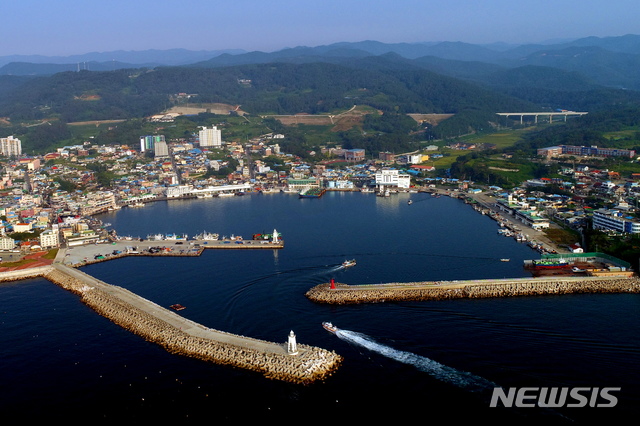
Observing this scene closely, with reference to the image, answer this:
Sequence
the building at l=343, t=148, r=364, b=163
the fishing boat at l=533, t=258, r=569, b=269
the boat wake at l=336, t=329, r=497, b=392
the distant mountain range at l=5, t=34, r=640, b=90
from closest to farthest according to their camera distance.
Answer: the boat wake at l=336, t=329, r=497, b=392 < the fishing boat at l=533, t=258, r=569, b=269 < the building at l=343, t=148, r=364, b=163 < the distant mountain range at l=5, t=34, r=640, b=90

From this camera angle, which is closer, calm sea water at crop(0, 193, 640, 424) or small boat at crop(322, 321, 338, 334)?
calm sea water at crop(0, 193, 640, 424)

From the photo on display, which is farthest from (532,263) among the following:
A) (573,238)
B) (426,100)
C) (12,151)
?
(426,100)

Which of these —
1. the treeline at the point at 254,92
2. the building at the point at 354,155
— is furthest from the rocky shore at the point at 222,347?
the treeline at the point at 254,92

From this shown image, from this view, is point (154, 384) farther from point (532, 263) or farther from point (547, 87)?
point (547, 87)

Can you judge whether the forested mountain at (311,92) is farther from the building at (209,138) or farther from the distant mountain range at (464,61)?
the building at (209,138)

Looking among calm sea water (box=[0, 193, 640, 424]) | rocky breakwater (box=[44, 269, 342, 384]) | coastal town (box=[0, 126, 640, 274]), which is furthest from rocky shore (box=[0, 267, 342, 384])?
coastal town (box=[0, 126, 640, 274])

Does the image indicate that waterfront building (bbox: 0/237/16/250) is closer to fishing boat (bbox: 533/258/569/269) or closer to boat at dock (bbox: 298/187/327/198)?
boat at dock (bbox: 298/187/327/198)
